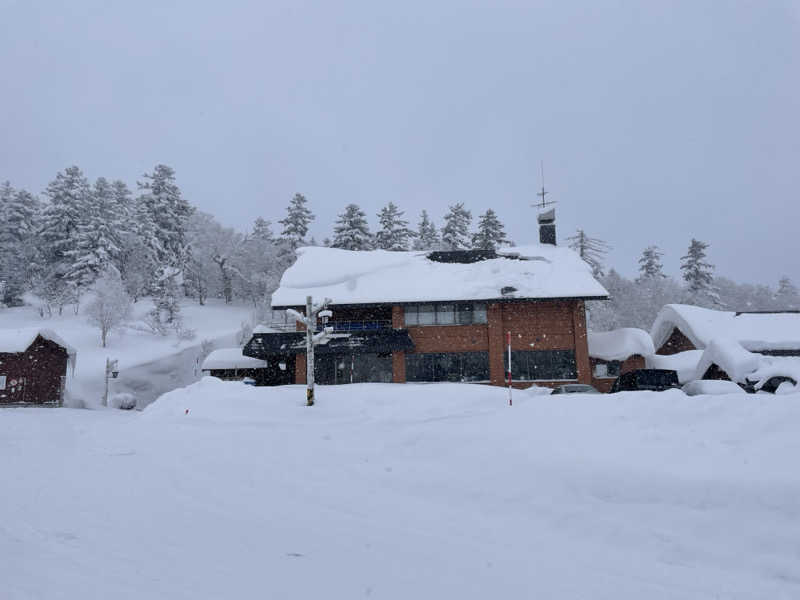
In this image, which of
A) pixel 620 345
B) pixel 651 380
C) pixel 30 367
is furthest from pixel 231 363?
pixel 651 380

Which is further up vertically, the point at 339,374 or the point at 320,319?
the point at 320,319

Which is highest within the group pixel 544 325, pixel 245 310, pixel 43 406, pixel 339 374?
pixel 245 310

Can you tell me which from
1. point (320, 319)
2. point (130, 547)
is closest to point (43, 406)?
point (320, 319)

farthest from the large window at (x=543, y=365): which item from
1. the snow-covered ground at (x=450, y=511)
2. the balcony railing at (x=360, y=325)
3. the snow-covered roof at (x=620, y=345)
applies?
the snow-covered ground at (x=450, y=511)

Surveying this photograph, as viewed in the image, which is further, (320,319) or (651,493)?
(320,319)

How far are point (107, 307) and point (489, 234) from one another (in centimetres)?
3877

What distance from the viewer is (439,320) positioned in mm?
27531

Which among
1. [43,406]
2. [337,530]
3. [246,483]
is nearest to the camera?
[337,530]

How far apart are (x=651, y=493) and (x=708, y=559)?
111 centimetres

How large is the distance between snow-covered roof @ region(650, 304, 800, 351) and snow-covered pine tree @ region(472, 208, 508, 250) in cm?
2360

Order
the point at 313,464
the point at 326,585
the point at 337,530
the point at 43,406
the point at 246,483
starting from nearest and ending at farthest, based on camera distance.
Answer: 1. the point at 326,585
2. the point at 337,530
3. the point at 246,483
4. the point at 313,464
5. the point at 43,406

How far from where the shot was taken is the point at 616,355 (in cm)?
2797

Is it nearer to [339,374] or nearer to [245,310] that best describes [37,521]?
[339,374]

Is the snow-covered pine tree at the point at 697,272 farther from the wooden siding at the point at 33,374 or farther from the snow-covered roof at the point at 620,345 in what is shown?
the wooden siding at the point at 33,374
